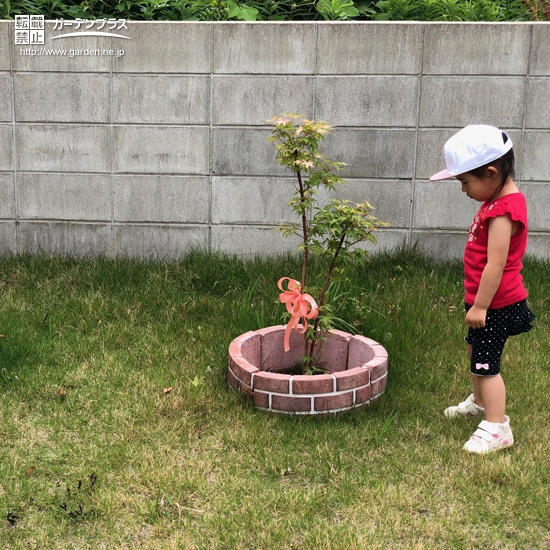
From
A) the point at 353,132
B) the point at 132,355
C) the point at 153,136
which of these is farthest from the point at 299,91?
the point at 132,355

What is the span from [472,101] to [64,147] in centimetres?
313

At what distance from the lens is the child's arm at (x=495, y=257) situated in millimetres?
2787

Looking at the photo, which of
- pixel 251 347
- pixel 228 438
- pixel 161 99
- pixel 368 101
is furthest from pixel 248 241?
pixel 228 438

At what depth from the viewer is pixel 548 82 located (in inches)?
198

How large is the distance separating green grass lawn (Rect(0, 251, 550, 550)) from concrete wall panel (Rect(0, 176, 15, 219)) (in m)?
1.03

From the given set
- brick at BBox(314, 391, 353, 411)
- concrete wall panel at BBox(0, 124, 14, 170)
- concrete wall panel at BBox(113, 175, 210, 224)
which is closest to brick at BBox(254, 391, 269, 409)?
brick at BBox(314, 391, 353, 411)

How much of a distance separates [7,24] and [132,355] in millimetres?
2916

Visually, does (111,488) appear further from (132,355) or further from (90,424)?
(132,355)

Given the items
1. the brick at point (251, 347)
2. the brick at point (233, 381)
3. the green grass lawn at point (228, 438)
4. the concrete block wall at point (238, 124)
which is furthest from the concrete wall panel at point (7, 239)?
the brick at point (233, 381)

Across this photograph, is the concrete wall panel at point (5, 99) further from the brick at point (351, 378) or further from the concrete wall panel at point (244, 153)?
the brick at point (351, 378)

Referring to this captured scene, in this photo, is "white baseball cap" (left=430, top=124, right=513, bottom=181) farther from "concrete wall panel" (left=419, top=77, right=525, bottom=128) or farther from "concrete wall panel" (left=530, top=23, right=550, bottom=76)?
"concrete wall panel" (left=530, top=23, right=550, bottom=76)

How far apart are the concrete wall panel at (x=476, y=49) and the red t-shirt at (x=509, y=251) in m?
2.49

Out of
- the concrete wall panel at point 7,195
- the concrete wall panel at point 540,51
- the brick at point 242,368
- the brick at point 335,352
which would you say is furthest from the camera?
the concrete wall panel at point 7,195

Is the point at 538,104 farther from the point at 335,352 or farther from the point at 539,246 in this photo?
the point at 335,352
